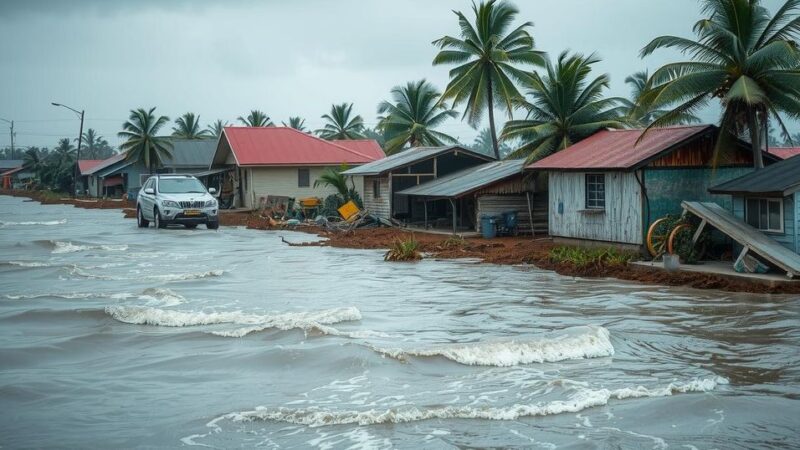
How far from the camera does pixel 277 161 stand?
44375mm

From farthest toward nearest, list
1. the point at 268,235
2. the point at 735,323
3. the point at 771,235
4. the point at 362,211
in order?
1. the point at 362,211
2. the point at 268,235
3. the point at 771,235
4. the point at 735,323


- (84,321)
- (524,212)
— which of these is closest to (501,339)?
(84,321)

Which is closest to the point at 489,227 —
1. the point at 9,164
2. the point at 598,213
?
the point at 598,213

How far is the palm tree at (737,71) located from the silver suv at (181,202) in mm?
16909

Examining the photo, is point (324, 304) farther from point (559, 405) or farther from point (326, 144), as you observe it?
point (326, 144)

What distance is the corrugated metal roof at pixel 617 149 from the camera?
67.5ft

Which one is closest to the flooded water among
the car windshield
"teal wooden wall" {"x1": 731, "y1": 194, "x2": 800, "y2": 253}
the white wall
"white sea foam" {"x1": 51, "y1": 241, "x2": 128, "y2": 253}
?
"teal wooden wall" {"x1": 731, "y1": 194, "x2": 800, "y2": 253}

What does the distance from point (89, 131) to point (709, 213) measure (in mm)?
135248

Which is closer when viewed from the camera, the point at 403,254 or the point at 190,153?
the point at 403,254

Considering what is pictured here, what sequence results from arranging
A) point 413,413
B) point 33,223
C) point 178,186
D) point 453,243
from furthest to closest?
point 33,223 < point 178,186 < point 453,243 < point 413,413

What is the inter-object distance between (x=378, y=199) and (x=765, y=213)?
19.4 meters

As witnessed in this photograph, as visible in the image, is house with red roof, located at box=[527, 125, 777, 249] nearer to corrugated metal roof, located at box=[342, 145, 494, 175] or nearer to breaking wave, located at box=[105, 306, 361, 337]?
breaking wave, located at box=[105, 306, 361, 337]

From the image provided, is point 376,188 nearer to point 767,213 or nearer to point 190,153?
point 767,213

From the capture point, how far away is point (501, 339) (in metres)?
12.0
